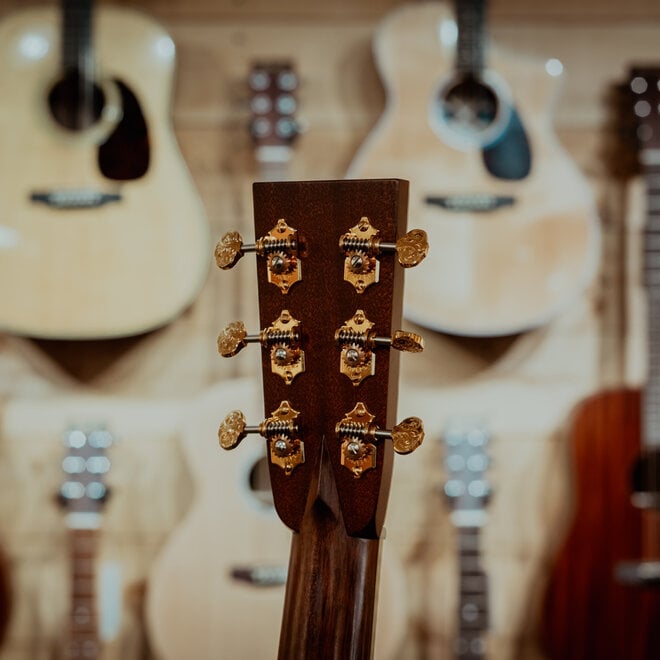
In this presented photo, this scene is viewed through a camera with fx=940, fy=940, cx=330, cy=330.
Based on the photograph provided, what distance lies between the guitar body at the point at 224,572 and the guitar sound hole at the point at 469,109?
65 centimetres

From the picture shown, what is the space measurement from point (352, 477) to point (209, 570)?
3.31 feet

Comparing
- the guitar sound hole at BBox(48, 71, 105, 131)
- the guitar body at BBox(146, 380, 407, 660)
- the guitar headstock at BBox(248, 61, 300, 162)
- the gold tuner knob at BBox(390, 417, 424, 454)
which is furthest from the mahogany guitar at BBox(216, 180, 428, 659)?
the guitar sound hole at BBox(48, 71, 105, 131)

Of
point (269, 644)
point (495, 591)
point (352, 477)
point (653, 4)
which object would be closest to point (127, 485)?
point (269, 644)

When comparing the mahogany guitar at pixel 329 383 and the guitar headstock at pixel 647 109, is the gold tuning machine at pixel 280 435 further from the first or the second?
the guitar headstock at pixel 647 109

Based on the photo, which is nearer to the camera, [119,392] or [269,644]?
[269,644]

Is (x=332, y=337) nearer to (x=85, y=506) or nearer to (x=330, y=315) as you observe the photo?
(x=330, y=315)

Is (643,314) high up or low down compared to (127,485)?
up

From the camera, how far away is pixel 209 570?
1782mm

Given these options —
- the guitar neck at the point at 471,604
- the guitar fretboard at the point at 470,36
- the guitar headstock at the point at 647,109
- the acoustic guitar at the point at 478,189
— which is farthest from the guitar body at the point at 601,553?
the guitar fretboard at the point at 470,36

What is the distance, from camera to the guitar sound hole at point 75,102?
183 centimetres

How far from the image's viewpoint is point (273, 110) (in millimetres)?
1838

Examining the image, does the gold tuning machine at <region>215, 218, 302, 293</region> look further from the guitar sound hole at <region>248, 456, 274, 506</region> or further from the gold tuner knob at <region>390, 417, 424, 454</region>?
the guitar sound hole at <region>248, 456, 274, 506</region>

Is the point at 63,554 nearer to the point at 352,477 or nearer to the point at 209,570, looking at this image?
the point at 209,570

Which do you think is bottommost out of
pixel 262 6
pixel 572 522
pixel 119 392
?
pixel 572 522
